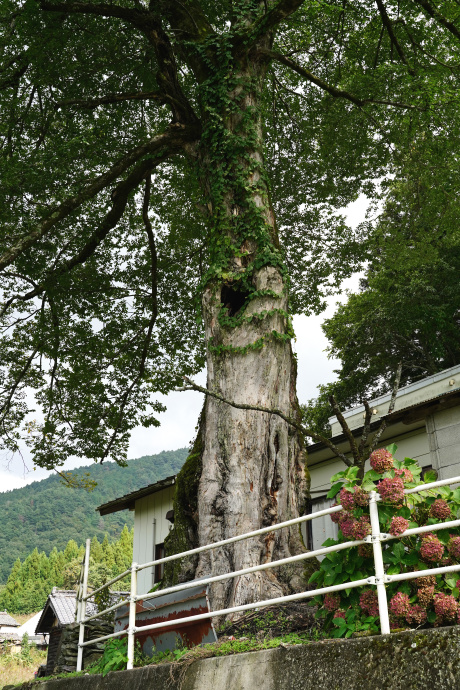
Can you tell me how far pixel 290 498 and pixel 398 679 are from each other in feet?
13.8

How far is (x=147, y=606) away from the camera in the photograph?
6719 mm

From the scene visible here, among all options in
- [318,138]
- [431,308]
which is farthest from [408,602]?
[431,308]

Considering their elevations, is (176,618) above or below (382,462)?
below

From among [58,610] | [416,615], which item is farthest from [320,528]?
[58,610]

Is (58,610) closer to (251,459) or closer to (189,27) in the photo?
(251,459)

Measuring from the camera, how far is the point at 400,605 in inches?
162

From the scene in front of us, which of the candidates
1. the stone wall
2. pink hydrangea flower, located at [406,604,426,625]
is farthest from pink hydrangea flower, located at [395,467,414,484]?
the stone wall

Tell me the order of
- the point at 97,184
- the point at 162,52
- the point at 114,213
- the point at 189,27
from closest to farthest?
the point at 97,184 → the point at 162,52 → the point at 189,27 → the point at 114,213

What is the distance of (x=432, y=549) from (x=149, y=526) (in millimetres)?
14999

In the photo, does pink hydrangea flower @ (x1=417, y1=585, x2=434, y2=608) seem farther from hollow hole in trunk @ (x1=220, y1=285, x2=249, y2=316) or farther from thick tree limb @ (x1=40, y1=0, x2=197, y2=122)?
thick tree limb @ (x1=40, y1=0, x2=197, y2=122)

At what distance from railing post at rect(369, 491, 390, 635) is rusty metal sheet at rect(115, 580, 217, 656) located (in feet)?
6.78

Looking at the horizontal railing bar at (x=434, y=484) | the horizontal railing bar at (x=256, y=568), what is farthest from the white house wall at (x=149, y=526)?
the horizontal railing bar at (x=434, y=484)

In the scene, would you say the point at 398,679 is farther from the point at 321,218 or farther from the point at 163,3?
the point at 321,218

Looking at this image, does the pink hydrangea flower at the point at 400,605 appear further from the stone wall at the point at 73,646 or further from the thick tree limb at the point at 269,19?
the thick tree limb at the point at 269,19
